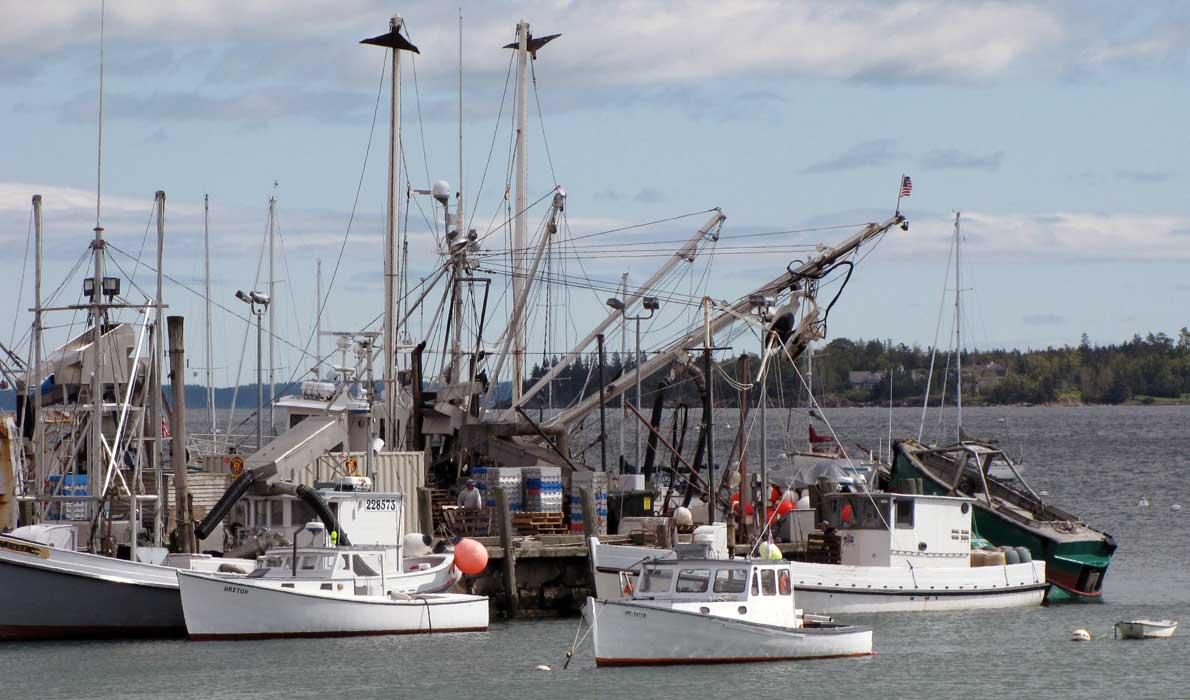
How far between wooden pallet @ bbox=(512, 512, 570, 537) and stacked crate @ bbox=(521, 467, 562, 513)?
23cm

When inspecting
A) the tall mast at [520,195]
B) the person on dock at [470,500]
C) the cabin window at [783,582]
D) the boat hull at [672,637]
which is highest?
the tall mast at [520,195]

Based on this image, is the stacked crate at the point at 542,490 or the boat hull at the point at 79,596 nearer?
the boat hull at the point at 79,596

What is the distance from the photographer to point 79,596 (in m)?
36.2

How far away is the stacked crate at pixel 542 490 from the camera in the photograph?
42688mm

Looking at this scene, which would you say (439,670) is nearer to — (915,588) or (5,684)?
(5,684)

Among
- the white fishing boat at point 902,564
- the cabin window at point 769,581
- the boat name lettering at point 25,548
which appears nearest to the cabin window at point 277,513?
the boat name lettering at point 25,548

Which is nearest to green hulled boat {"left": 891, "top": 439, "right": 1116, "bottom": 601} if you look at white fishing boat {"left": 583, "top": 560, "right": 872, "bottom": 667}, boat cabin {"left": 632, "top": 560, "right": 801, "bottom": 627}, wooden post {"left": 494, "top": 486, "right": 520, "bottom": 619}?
wooden post {"left": 494, "top": 486, "right": 520, "bottom": 619}

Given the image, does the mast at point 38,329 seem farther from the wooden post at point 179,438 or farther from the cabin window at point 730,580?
the cabin window at point 730,580

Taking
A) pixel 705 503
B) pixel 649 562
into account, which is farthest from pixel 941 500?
pixel 649 562

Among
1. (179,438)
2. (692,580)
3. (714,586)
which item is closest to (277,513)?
(179,438)

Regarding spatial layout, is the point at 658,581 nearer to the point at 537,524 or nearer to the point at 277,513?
the point at 537,524

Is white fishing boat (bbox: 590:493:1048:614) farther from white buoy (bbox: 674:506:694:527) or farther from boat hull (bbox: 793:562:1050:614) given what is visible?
white buoy (bbox: 674:506:694:527)

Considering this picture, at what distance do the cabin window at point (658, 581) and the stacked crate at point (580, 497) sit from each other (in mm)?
10214

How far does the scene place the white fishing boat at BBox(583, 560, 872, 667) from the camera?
31.6m
